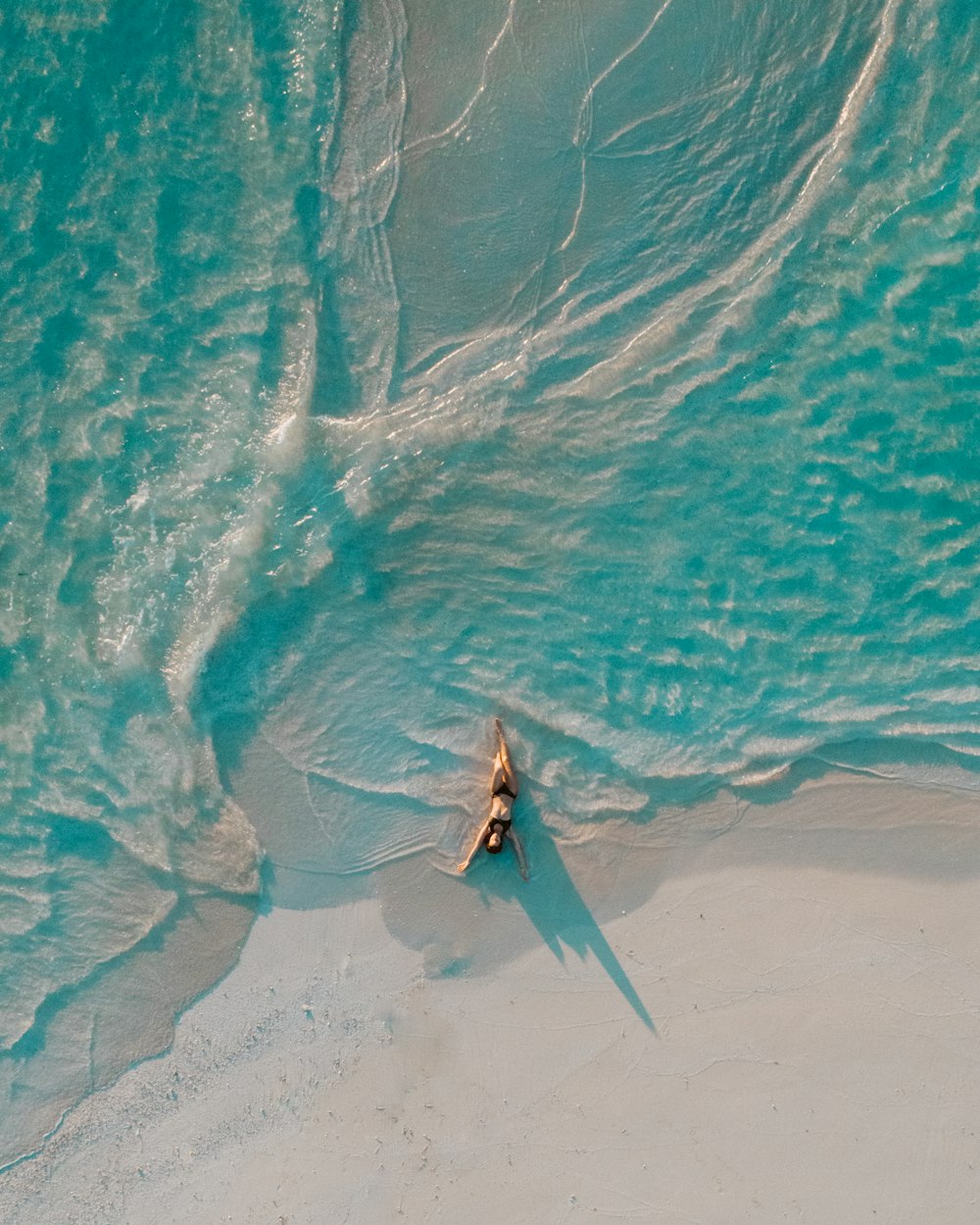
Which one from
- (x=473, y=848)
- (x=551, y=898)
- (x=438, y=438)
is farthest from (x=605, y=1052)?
(x=438, y=438)

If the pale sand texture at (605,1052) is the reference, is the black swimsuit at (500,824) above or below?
above

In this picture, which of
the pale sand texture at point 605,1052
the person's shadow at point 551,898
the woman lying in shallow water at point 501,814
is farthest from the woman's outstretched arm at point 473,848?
the person's shadow at point 551,898

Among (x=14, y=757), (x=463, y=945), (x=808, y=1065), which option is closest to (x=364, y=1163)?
(x=463, y=945)

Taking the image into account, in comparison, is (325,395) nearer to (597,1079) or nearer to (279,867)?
(279,867)

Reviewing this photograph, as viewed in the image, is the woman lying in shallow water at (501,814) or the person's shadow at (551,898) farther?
the person's shadow at (551,898)

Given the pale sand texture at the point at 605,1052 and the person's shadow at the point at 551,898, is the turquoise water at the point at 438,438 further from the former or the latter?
the pale sand texture at the point at 605,1052

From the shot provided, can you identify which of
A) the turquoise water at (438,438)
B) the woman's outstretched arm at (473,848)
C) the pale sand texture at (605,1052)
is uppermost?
the turquoise water at (438,438)

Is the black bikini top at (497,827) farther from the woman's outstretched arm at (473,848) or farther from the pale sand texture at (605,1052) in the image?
the pale sand texture at (605,1052)

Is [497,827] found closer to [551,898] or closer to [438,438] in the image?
[551,898]

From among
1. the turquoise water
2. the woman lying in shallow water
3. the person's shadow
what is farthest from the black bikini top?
the turquoise water
